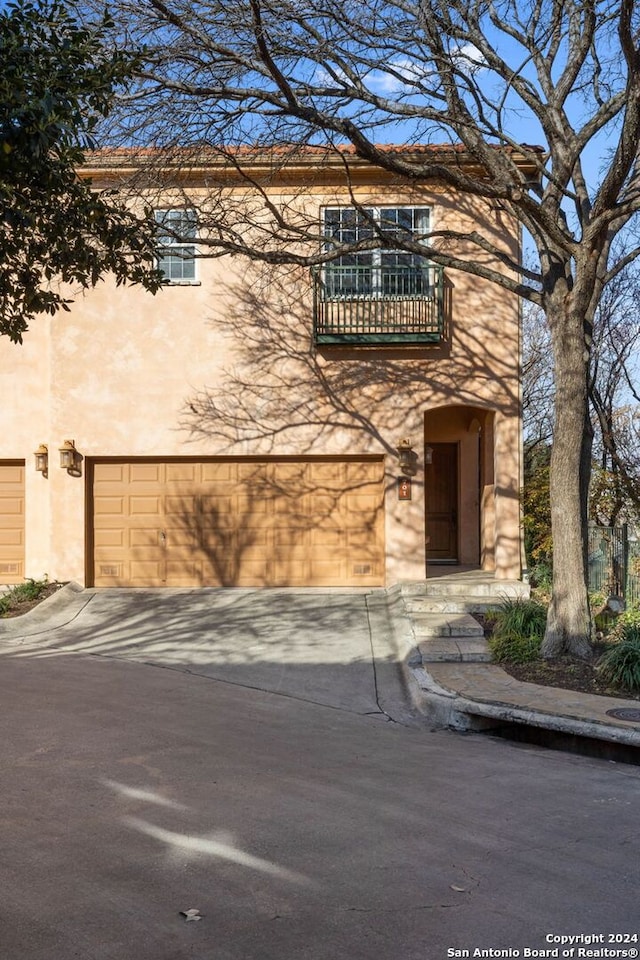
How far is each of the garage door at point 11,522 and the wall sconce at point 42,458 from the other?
2.34 ft

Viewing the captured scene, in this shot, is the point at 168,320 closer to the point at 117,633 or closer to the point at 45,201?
the point at 117,633

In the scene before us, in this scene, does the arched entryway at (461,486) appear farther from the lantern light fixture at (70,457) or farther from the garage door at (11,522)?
the garage door at (11,522)

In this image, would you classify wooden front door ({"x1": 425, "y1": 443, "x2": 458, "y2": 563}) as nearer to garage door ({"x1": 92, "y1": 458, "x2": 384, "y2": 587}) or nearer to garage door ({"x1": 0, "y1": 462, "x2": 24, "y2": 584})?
garage door ({"x1": 92, "y1": 458, "x2": 384, "y2": 587})

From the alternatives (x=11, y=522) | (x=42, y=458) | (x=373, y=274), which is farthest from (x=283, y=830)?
(x=11, y=522)

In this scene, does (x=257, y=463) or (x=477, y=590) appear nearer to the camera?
(x=477, y=590)

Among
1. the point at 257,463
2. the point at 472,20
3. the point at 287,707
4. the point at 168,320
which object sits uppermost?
the point at 472,20

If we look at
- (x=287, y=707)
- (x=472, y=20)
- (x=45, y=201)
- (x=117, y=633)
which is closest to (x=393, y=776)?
(x=287, y=707)

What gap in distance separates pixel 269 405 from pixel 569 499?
6.52 meters

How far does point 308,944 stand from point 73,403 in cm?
1279

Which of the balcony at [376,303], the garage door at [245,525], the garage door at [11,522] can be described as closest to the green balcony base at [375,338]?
the balcony at [376,303]

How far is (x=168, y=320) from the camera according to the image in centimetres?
1520

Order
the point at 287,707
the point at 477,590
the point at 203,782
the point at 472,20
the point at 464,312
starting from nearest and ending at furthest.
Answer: the point at 203,782 → the point at 287,707 → the point at 472,20 → the point at 477,590 → the point at 464,312

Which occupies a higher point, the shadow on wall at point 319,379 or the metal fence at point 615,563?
the shadow on wall at point 319,379

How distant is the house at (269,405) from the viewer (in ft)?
48.9
